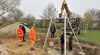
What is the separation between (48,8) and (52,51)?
26261 millimetres

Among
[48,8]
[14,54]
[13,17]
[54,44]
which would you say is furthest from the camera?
[13,17]

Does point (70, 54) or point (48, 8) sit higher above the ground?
point (48, 8)

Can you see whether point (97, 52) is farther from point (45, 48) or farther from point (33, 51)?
point (33, 51)

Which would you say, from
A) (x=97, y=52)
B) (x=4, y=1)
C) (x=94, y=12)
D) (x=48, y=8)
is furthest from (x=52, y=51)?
(x=94, y=12)

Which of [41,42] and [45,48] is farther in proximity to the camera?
[41,42]

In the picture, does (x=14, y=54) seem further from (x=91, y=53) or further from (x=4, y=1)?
(x=4, y=1)

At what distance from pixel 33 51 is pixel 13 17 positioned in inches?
1608

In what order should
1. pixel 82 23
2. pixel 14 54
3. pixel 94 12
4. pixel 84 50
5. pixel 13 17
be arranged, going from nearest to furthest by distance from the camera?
pixel 14 54
pixel 84 50
pixel 82 23
pixel 13 17
pixel 94 12

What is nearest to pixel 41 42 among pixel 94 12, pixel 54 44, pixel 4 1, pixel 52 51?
pixel 54 44

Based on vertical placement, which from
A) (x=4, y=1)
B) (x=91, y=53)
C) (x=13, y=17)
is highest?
(x=4, y=1)

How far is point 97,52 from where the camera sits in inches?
376

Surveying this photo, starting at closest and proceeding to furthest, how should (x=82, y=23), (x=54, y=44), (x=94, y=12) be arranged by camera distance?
(x=54, y=44) → (x=82, y=23) → (x=94, y=12)

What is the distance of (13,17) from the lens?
4812cm

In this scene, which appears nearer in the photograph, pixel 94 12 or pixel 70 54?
pixel 70 54
